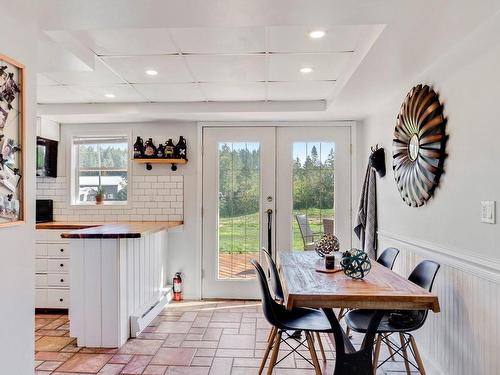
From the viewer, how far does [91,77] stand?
10.4 ft

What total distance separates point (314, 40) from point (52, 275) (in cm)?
A: 348

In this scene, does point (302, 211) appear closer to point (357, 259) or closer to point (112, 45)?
point (357, 259)

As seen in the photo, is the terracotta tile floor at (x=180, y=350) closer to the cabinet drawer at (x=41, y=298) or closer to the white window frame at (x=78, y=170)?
the cabinet drawer at (x=41, y=298)

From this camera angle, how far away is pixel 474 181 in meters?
2.12

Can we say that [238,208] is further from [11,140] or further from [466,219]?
[11,140]

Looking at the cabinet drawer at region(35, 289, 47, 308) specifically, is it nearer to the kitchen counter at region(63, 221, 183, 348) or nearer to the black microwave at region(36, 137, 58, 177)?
the kitchen counter at region(63, 221, 183, 348)

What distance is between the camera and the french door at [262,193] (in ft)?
14.8

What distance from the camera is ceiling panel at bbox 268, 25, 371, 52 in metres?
2.32

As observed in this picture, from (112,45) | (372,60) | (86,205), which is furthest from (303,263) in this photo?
(86,205)

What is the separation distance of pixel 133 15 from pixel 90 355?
8.28 ft

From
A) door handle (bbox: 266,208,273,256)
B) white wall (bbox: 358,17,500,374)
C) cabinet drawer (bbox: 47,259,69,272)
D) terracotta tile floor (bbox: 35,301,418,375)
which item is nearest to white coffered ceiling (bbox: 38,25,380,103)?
white wall (bbox: 358,17,500,374)

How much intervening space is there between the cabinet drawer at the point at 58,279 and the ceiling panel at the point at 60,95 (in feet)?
6.01

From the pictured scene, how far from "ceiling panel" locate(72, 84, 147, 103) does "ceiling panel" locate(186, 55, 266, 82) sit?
81cm

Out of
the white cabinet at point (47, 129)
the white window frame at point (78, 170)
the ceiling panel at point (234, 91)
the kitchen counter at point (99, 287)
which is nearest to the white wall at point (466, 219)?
the ceiling panel at point (234, 91)
